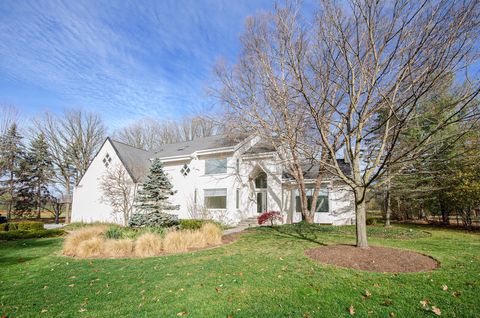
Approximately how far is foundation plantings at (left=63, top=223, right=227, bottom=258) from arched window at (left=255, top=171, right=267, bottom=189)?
9.57 metres

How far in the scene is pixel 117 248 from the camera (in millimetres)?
9070

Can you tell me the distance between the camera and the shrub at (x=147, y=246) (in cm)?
896

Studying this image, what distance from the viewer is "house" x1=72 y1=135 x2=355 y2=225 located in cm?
1805

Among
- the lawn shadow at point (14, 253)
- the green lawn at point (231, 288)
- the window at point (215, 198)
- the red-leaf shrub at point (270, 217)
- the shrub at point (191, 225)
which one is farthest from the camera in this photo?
the window at point (215, 198)

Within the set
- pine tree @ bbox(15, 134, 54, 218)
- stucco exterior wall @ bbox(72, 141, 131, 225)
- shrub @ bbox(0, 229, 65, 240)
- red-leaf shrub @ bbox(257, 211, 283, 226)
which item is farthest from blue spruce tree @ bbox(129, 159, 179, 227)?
pine tree @ bbox(15, 134, 54, 218)

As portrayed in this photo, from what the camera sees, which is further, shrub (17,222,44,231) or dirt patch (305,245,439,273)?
shrub (17,222,44,231)

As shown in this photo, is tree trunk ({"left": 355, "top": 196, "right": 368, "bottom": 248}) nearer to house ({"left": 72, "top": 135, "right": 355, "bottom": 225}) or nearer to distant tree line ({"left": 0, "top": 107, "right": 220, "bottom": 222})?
house ({"left": 72, "top": 135, "right": 355, "bottom": 225})

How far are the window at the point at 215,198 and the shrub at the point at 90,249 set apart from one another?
1055cm

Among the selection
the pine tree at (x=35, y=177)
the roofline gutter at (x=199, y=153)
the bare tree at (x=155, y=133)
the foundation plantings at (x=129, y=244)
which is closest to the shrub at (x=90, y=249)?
the foundation plantings at (x=129, y=244)

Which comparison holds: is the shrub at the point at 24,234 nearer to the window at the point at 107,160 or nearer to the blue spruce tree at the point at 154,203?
the blue spruce tree at the point at 154,203

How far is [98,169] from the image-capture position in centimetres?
2228

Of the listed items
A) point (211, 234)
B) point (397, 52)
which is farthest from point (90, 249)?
point (397, 52)

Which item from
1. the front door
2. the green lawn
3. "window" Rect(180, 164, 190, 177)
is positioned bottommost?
the green lawn

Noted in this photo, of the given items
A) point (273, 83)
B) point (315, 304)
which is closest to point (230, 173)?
point (273, 83)
